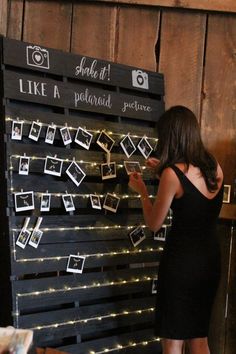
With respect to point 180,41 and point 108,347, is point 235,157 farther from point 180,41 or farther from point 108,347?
point 108,347

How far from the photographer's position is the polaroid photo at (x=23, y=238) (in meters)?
2.31

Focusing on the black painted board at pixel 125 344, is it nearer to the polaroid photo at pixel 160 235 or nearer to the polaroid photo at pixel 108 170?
the polaroid photo at pixel 160 235

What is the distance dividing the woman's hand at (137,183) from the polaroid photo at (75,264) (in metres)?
0.43

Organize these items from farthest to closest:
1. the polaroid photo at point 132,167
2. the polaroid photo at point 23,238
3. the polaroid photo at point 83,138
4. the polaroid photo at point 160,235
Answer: the polaroid photo at point 160,235
the polaroid photo at point 132,167
the polaroid photo at point 83,138
the polaroid photo at point 23,238

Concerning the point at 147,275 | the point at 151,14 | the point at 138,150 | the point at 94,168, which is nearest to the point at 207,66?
the point at 151,14

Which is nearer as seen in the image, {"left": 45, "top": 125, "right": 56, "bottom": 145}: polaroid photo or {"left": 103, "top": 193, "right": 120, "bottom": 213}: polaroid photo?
{"left": 45, "top": 125, "right": 56, "bottom": 145}: polaroid photo

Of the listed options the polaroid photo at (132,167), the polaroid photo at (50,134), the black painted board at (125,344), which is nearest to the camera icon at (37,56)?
the polaroid photo at (50,134)

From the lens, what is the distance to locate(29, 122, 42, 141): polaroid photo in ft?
7.82

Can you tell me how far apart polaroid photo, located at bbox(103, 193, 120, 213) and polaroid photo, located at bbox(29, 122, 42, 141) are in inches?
19.5

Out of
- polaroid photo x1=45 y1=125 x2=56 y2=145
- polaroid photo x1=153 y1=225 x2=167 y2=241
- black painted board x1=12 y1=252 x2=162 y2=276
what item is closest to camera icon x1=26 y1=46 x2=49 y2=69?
polaroid photo x1=45 y1=125 x2=56 y2=145

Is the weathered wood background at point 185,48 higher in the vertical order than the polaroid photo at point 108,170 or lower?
higher

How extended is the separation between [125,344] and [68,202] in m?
0.82

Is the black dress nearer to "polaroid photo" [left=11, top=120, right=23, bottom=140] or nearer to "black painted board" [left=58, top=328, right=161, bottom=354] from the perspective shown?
"black painted board" [left=58, top=328, right=161, bottom=354]

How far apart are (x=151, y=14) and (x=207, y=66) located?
45 centimetres
